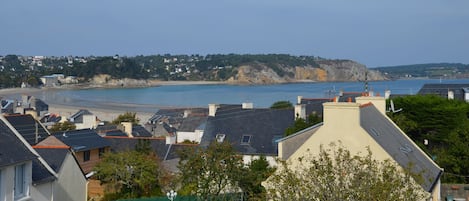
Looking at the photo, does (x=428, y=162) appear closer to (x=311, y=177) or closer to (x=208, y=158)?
(x=208, y=158)

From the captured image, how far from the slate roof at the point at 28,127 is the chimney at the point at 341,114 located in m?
16.0

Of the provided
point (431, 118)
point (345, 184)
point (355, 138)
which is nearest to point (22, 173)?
point (345, 184)

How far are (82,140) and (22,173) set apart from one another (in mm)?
17565

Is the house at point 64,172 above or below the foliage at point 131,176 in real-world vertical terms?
above

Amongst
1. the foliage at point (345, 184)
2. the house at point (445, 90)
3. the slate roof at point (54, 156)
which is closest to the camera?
the foliage at point (345, 184)

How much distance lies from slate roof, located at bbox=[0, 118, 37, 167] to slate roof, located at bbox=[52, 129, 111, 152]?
15.5 m

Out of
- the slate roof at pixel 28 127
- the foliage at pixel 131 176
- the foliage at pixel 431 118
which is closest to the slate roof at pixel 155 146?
the slate roof at pixel 28 127

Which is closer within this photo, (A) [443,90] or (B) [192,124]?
(B) [192,124]

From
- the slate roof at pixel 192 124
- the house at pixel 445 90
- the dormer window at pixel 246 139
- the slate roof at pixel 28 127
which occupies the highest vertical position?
the house at pixel 445 90

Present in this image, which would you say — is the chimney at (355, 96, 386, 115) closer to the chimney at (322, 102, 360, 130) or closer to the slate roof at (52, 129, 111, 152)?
the chimney at (322, 102, 360, 130)

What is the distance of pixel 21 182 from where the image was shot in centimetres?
1216

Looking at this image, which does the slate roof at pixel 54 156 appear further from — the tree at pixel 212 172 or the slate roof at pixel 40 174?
the tree at pixel 212 172

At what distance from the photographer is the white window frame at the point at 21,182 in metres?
11.9

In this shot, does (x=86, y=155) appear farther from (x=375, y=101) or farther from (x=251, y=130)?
(x=375, y=101)
